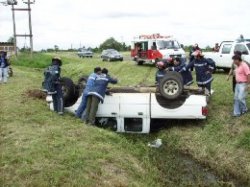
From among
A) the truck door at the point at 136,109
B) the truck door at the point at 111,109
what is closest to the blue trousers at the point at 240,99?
the truck door at the point at 136,109

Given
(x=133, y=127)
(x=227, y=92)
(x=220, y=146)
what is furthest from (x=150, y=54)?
(x=220, y=146)

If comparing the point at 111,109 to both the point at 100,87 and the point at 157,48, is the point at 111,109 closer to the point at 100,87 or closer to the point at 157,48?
the point at 100,87

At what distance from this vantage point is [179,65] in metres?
16.2

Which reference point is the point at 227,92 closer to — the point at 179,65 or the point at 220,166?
the point at 179,65

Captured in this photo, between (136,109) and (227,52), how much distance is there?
1238 centimetres

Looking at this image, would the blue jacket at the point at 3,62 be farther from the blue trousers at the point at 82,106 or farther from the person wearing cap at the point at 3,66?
the blue trousers at the point at 82,106

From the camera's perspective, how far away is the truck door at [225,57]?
24922mm

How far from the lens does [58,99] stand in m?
14.8

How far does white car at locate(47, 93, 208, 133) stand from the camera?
13.7m

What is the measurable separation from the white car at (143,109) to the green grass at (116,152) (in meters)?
0.35

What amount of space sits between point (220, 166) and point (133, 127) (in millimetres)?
3722

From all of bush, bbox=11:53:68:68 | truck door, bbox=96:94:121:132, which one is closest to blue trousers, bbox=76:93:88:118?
truck door, bbox=96:94:121:132

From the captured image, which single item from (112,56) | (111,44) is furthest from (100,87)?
(111,44)

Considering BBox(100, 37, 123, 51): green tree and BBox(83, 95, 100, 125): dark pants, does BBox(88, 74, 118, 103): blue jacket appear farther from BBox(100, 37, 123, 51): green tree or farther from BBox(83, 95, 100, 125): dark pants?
BBox(100, 37, 123, 51): green tree
